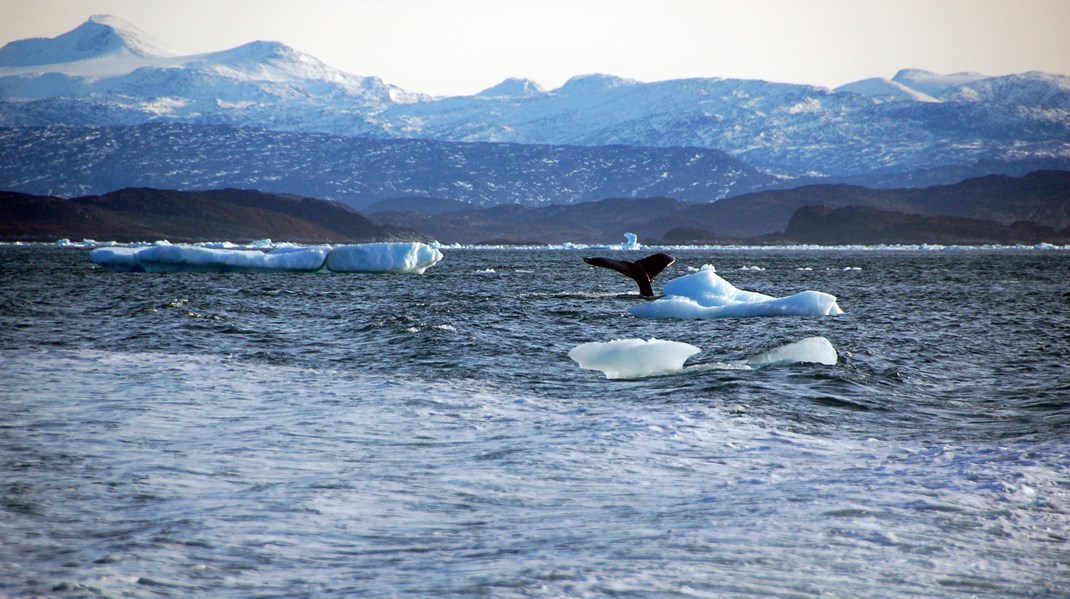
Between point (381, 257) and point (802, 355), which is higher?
point (381, 257)

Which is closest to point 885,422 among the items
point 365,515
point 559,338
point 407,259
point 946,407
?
point 946,407

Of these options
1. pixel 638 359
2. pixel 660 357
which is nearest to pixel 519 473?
pixel 638 359

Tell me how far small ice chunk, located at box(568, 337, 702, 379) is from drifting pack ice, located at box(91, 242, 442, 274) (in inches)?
1413

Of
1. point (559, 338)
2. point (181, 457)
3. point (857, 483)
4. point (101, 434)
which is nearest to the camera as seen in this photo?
point (857, 483)

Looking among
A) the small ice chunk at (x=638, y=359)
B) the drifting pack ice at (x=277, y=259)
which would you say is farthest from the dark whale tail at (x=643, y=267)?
the drifting pack ice at (x=277, y=259)

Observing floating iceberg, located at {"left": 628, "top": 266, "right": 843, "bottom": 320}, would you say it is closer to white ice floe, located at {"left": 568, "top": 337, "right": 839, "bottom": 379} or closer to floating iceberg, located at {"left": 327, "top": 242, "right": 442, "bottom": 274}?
white ice floe, located at {"left": 568, "top": 337, "right": 839, "bottom": 379}

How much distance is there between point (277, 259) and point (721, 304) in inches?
1351

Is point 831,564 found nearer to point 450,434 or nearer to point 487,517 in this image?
point 487,517

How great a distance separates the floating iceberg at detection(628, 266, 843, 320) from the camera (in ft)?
83.5

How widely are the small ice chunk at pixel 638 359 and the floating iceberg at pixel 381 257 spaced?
1423 inches

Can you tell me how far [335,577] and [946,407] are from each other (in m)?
9.43

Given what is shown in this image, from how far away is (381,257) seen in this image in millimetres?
53562

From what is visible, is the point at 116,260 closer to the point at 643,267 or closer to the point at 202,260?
the point at 202,260

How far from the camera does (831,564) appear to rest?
6016 mm
